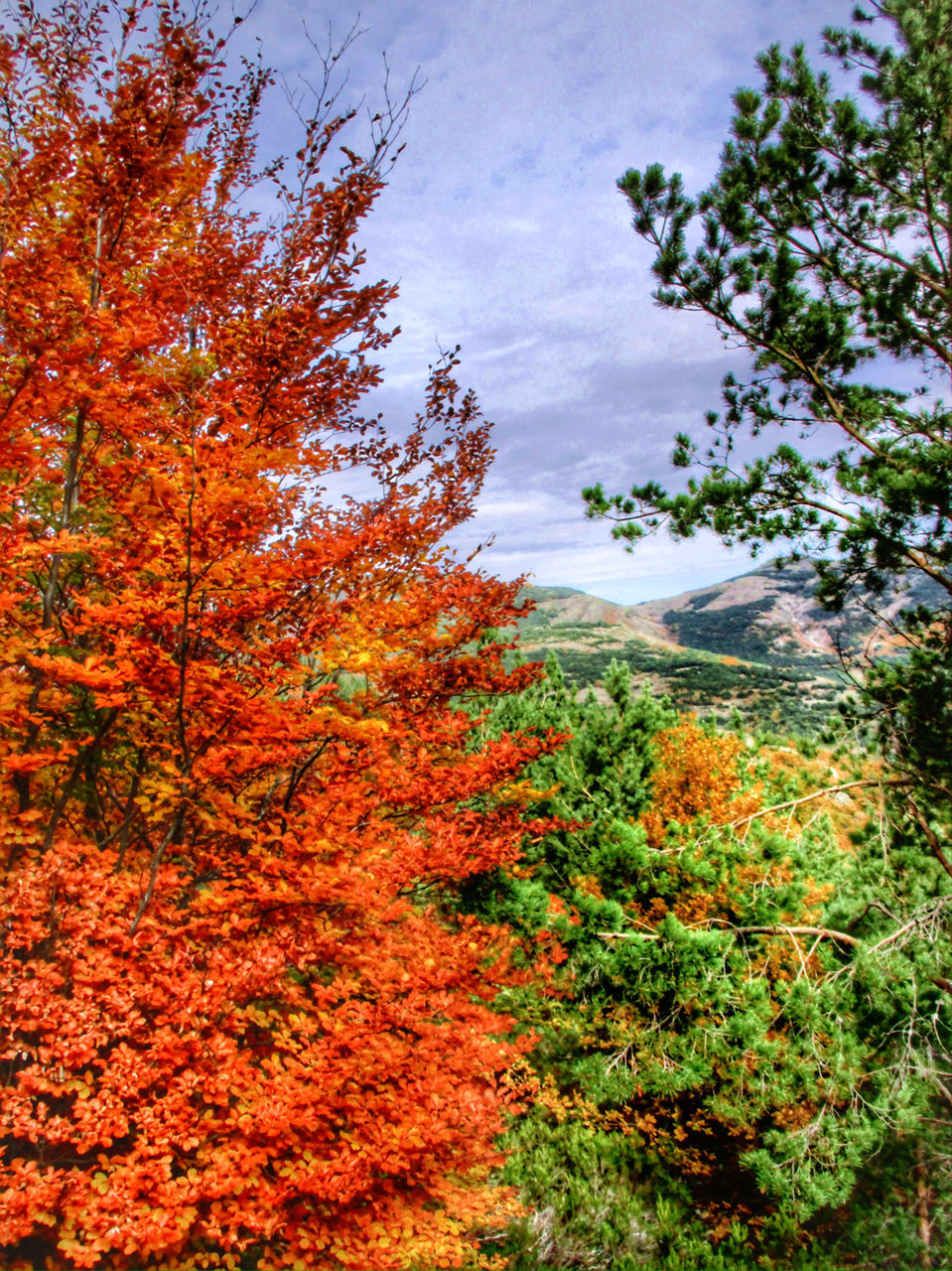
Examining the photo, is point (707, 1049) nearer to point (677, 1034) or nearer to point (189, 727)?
point (677, 1034)

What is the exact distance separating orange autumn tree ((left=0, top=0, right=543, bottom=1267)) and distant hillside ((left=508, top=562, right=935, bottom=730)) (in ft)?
18.9

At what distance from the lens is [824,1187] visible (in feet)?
20.3

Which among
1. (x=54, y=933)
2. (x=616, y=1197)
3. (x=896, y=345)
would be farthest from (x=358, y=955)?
(x=896, y=345)

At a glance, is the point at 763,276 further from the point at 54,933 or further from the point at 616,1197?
the point at 616,1197

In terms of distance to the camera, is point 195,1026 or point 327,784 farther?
point 327,784

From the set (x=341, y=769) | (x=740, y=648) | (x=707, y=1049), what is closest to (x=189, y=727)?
(x=341, y=769)

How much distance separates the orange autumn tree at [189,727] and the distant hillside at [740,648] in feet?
18.9

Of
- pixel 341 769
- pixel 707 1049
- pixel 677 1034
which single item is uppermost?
pixel 341 769

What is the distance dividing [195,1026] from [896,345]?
10.3 m

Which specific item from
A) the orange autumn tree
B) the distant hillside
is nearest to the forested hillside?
the orange autumn tree

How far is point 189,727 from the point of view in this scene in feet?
18.1

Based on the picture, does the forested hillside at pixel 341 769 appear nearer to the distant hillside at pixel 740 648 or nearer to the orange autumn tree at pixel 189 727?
the orange autumn tree at pixel 189 727

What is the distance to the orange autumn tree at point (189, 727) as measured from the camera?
464 centimetres

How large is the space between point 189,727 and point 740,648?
157m
